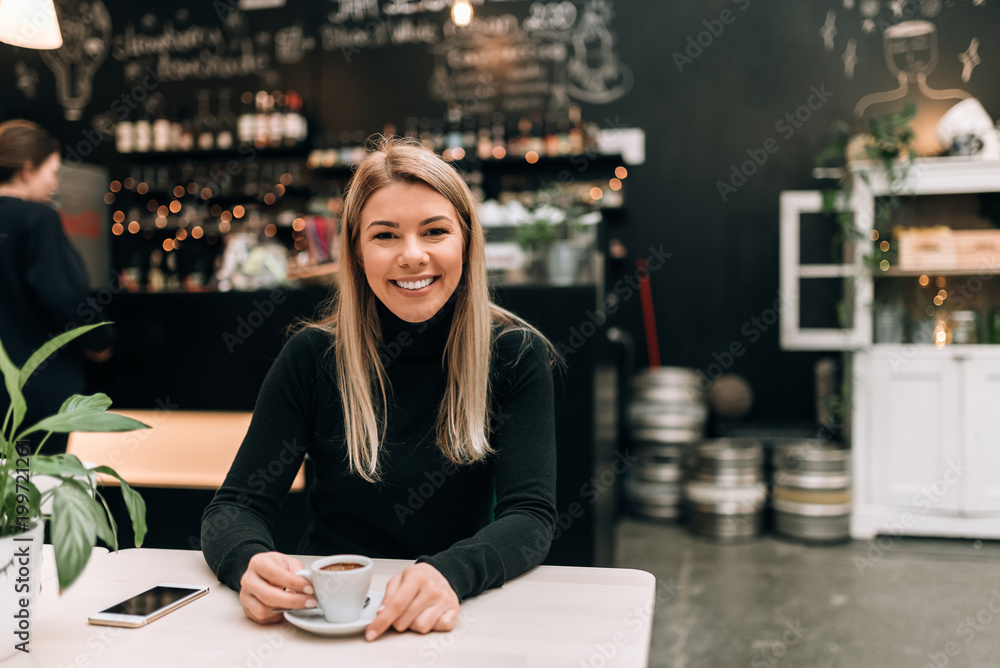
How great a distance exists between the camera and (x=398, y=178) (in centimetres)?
135

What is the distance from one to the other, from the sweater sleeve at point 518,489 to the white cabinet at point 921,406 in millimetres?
3164

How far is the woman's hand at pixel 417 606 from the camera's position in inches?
35.3

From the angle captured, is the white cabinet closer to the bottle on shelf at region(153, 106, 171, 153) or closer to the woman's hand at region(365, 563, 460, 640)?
the woman's hand at region(365, 563, 460, 640)

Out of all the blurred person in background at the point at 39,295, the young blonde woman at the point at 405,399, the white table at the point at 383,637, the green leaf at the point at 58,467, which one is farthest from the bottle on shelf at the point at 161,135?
the green leaf at the point at 58,467

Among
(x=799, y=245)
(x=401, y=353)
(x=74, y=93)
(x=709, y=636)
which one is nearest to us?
(x=401, y=353)

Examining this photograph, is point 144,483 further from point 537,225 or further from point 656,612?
point 656,612

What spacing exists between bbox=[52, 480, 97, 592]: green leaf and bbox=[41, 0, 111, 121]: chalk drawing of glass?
19.9 feet

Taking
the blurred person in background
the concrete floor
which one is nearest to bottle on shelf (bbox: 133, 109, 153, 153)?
the blurred person in background

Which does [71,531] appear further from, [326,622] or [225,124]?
[225,124]

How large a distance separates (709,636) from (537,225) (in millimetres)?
1615

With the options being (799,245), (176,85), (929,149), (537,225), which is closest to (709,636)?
(537,225)

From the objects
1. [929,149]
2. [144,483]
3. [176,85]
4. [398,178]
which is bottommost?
[144,483]

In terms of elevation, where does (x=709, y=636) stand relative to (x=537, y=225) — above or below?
below

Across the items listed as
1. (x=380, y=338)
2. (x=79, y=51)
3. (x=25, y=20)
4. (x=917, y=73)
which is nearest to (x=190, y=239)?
(x=79, y=51)
